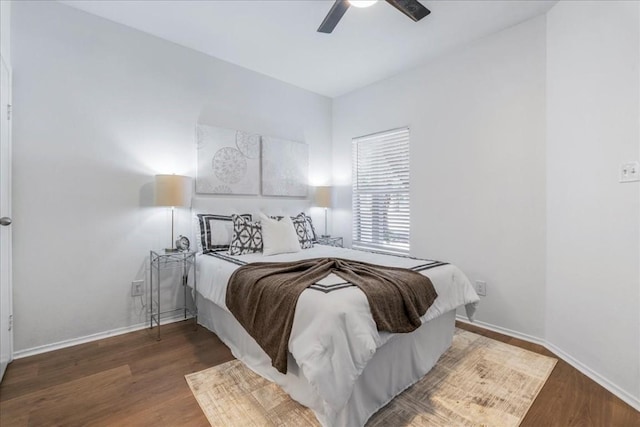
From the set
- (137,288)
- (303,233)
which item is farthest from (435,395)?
(137,288)

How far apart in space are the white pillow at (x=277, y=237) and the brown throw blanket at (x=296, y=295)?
0.66m

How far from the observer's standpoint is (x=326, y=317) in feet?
4.62

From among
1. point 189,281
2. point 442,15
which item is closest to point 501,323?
point 442,15

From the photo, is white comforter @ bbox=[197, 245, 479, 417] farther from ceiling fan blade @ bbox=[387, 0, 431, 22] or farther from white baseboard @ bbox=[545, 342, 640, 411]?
ceiling fan blade @ bbox=[387, 0, 431, 22]

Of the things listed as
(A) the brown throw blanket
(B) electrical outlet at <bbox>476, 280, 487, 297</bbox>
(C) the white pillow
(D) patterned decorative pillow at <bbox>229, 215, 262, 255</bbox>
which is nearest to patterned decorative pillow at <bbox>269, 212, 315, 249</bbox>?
(C) the white pillow

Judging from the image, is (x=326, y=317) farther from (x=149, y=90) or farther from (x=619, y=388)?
(x=149, y=90)

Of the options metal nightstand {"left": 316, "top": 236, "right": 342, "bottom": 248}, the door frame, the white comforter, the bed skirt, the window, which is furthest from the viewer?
metal nightstand {"left": 316, "top": 236, "right": 342, "bottom": 248}

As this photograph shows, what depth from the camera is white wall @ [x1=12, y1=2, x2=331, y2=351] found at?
2.25 meters

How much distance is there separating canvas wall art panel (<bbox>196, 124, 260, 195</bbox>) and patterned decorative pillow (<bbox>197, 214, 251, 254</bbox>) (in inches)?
13.0

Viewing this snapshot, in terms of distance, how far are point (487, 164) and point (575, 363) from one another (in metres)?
1.69

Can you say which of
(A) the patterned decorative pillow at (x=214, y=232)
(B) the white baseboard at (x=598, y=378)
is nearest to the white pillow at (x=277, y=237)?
(A) the patterned decorative pillow at (x=214, y=232)

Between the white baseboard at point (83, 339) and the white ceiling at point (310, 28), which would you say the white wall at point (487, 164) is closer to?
the white ceiling at point (310, 28)

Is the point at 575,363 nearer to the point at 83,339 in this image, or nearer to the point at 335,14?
the point at 335,14

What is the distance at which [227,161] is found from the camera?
3307mm
